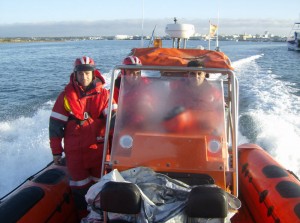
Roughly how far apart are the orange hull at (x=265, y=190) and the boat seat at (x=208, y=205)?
943 mm

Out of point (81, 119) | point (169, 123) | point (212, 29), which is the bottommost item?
point (81, 119)

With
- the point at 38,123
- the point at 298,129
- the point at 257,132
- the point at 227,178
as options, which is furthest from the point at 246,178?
the point at 38,123

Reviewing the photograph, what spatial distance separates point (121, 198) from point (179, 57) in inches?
65.8

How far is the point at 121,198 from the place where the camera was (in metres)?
1.95

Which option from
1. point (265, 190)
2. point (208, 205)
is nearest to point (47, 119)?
point (265, 190)

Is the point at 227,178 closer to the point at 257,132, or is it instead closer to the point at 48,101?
the point at 257,132

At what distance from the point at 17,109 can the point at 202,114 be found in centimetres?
790

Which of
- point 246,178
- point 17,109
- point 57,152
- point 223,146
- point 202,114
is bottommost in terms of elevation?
point 17,109

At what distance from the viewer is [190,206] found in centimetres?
191

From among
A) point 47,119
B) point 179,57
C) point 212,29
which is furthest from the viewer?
point 47,119

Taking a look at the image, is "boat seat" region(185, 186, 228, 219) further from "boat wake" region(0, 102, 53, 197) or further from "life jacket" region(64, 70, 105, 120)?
"boat wake" region(0, 102, 53, 197)

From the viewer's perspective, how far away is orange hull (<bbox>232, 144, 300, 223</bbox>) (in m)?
2.76

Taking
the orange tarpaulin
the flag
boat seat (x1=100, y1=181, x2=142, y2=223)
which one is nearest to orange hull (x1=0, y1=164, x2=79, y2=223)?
boat seat (x1=100, y1=181, x2=142, y2=223)

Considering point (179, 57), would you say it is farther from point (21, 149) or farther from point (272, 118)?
point (272, 118)
